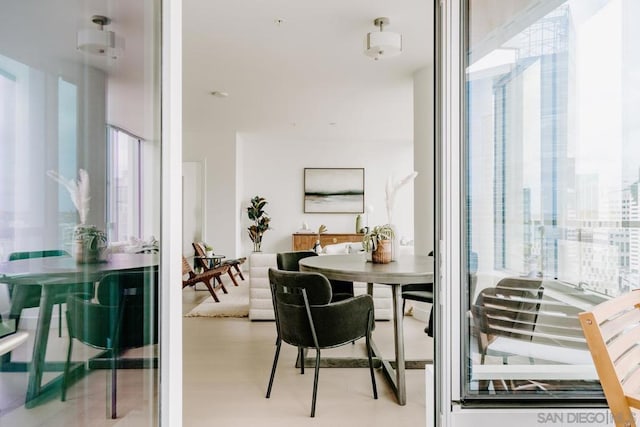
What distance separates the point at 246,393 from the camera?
2.33m

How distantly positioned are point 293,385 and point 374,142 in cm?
601

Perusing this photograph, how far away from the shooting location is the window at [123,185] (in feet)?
3.68

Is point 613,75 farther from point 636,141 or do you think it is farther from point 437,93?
point 437,93

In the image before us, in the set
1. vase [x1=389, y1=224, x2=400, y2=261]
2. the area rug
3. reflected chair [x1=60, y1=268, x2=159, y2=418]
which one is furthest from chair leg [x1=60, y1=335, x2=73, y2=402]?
the area rug

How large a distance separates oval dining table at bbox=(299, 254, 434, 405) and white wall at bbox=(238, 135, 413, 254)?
4.94 m

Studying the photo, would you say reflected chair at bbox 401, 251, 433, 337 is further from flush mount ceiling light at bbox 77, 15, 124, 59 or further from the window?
flush mount ceiling light at bbox 77, 15, 124, 59

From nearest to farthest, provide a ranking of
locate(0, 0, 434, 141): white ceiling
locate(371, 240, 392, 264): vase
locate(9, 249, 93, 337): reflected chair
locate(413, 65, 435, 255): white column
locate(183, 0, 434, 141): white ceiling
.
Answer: locate(9, 249, 93, 337): reflected chair < locate(0, 0, 434, 141): white ceiling < locate(371, 240, 392, 264): vase < locate(183, 0, 434, 141): white ceiling < locate(413, 65, 435, 255): white column

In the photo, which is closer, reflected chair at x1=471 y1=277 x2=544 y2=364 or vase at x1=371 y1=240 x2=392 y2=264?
reflected chair at x1=471 y1=277 x2=544 y2=364

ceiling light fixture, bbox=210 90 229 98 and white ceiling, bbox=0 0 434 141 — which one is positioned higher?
ceiling light fixture, bbox=210 90 229 98

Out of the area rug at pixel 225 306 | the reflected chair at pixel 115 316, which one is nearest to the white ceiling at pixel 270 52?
the reflected chair at pixel 115 316

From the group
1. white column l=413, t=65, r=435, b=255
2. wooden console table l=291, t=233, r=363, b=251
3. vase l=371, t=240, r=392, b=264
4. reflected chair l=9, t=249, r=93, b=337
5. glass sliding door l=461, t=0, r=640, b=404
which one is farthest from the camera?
wooden console table l=291, t=233, r=363, b=251

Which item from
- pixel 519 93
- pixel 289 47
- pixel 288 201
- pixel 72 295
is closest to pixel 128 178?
pixel 72 295

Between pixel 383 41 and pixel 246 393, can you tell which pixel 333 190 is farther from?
pixel 246 393

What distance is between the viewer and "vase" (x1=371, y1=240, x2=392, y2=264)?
103 inches
